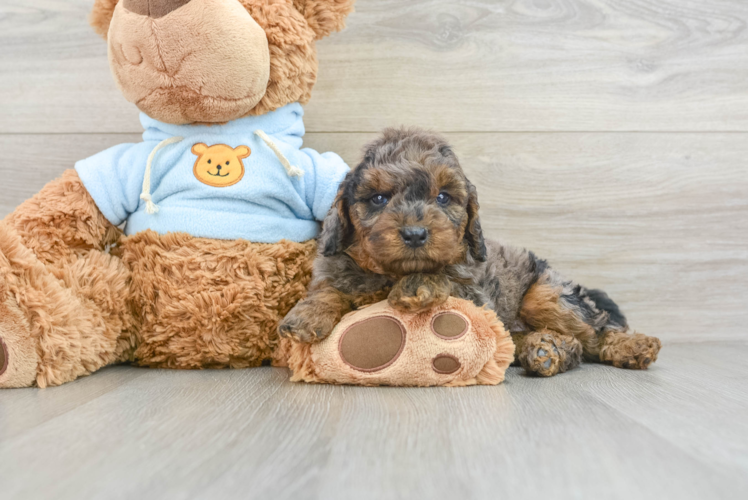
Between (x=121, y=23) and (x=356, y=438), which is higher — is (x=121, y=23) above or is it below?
above

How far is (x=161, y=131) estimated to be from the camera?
213 cm

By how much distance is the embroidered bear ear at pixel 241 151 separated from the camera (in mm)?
2059

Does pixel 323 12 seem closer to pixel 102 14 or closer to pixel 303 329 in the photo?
pixel 102 14

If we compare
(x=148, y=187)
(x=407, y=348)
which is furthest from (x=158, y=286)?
(x=407, y=348)

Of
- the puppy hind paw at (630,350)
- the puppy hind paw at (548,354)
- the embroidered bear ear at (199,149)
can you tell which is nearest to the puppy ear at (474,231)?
the puppy hind paw at (548,354)

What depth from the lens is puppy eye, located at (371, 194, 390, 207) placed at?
1750 millimetres

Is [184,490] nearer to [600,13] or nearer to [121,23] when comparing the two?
[121,23]

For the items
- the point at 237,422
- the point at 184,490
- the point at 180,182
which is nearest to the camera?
the point at 184,490

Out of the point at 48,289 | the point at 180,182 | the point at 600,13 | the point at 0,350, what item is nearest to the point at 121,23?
the point at 180,182

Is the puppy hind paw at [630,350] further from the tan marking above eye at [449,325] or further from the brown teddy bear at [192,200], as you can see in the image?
the brown teddy bear at [192,200]

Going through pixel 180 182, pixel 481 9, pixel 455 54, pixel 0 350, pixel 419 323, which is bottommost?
pixel 0 350

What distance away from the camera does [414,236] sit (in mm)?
1609

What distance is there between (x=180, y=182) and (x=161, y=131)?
9.6 inches

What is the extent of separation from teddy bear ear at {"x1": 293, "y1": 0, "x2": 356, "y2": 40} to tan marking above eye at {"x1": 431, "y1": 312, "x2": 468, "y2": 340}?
1153 mm
